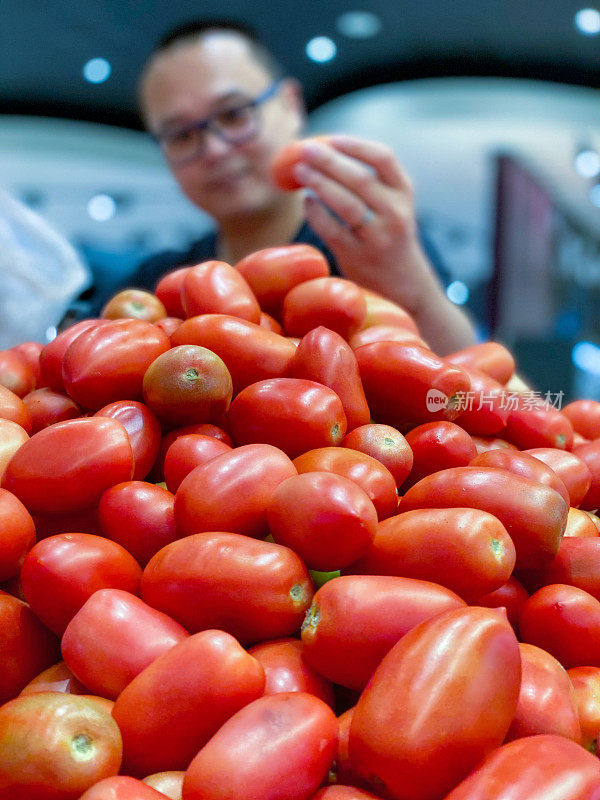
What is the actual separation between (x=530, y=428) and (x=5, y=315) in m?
0.93

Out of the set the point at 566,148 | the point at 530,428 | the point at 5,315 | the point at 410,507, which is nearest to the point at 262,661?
the point at 410,507

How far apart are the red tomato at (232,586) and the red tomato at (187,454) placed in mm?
97

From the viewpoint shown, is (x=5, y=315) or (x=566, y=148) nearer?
(x=5, y=315)

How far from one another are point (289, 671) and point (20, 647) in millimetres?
187

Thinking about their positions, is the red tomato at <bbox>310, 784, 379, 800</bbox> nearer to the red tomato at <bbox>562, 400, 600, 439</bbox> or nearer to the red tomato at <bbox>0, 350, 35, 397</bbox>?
the red tomato at <bbox>0, 350, 35, 397</bbox>

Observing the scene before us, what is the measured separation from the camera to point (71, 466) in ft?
1.81

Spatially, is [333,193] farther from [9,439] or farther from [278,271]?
[9,439]

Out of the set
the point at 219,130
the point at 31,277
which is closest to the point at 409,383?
the point at 31,277

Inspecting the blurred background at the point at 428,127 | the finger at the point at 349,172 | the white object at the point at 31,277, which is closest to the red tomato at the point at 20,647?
the white object at the point at 31,277

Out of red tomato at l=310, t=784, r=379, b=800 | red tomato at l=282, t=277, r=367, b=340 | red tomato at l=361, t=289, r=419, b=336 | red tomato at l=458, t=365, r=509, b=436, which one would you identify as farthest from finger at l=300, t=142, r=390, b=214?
red tomato at l=310, t=784, r=379, b=800

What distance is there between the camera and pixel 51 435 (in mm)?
575

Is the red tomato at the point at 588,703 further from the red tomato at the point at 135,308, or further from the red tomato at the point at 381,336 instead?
the red tomato at the point at 135,308

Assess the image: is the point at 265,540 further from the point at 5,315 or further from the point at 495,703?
the point at 5,315

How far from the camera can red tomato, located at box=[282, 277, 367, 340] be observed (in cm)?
77
